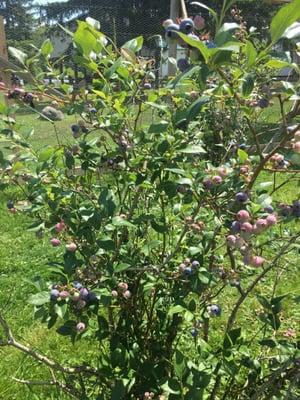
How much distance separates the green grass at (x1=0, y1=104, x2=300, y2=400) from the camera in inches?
70.8

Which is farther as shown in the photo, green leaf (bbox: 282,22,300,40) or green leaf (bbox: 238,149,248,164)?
green leaf (bbox: 238,149,248,164)

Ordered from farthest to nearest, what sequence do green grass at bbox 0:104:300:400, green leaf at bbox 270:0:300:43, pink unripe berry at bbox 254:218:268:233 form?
green grass at bbox 0:104:300:400 → pink unripe berry at bbox 254:218:268:233 → green leaf at bbox 270:0:300:43

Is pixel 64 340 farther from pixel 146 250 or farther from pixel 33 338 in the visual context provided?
pixel 146 250

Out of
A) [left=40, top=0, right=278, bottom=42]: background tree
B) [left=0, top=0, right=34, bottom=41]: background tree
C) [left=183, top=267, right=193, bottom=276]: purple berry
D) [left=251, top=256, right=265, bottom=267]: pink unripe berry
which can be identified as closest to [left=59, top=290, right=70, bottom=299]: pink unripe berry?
[left=183, top=267, right=193, bottom=276]: purple berry

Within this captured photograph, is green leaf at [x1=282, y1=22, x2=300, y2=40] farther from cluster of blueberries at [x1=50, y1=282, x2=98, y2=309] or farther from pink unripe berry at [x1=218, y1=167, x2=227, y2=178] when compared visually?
cluster of blueberries at [x1=50, y1=282, x2=98, y2=309]

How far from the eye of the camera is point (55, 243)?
43.7 inches

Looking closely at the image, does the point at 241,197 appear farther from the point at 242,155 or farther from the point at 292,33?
the point at 292,33

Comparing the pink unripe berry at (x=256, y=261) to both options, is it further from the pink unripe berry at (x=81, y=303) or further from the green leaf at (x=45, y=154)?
the green leaf at (x=45, y=154)

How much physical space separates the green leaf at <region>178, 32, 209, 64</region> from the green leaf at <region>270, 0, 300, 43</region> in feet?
0.28

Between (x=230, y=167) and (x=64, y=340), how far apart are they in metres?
1.38

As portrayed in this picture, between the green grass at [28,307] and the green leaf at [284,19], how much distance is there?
688mm

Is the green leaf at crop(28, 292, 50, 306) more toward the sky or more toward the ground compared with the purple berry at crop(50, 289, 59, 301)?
more toward the ground

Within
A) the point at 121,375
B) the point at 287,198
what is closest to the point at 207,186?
the point at 121,375

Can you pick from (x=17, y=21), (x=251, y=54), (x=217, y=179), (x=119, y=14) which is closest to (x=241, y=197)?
(x=217, y=179)
